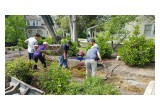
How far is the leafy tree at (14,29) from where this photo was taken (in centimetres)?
998

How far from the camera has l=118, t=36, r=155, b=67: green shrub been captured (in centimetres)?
676

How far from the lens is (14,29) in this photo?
1041 centimetres

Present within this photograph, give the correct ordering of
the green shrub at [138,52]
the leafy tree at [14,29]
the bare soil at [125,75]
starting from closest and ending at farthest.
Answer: the bare soil at [125,75], the green shrub at [138,52], the leafy tree at [14,29]

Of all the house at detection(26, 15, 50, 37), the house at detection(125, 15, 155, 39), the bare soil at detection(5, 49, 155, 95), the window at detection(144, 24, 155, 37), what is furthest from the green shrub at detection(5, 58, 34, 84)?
the window at detection(144, 24, 155, 37)

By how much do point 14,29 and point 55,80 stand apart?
290 inches

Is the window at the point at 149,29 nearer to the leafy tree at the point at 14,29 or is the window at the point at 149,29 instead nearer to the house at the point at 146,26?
the house at the point at 146,26

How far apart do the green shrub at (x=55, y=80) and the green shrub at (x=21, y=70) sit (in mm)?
530

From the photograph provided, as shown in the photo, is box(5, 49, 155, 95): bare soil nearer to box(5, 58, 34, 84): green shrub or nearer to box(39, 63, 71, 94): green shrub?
box(39, 63, 71, 94): green shrub

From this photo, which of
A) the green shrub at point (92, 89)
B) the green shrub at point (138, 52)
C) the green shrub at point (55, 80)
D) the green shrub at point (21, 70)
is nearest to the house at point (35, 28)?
the green shrub at point (138, 52)

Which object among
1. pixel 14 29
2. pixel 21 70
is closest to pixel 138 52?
pixel 21 70

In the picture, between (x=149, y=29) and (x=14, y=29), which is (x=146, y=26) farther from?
(x=14, y=29)

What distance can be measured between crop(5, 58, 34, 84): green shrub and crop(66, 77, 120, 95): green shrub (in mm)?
1348
